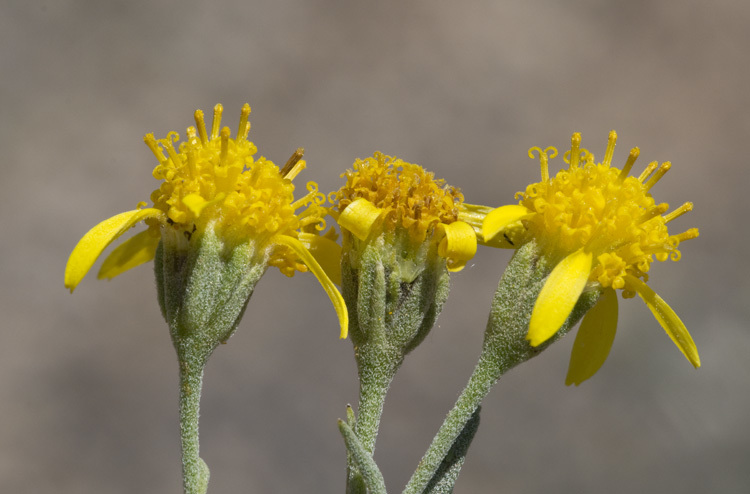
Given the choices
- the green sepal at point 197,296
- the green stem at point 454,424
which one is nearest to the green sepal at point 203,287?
the green sepal at point 197,296

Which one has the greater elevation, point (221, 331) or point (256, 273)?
point (256, 273)

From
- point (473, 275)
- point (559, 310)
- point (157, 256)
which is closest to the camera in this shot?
point (559, 310)

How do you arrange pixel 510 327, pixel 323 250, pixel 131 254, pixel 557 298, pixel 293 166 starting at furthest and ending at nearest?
pixel 131 254 < pixel 293 166 < pixel 323 250 < pixel 510 327 < pixel 557 298

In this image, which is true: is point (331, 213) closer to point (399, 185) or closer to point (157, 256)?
point (399, 185)

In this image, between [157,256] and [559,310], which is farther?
[157,256]

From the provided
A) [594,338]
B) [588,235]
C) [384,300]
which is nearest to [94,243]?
[384,300]

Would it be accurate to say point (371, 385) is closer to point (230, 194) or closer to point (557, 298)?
point (557, 298)

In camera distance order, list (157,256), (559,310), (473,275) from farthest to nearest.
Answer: (473,275) < (157,256) < (559,310)

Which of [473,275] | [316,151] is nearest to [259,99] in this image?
[316,151]
